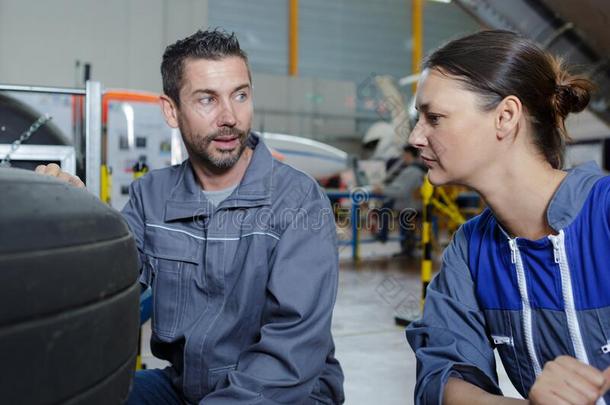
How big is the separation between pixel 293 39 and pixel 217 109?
12765mm

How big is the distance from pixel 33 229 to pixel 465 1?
121 inches

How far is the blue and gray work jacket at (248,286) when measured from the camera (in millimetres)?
1140

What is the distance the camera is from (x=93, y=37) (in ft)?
29.8

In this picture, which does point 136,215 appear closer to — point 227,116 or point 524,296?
point 227,116

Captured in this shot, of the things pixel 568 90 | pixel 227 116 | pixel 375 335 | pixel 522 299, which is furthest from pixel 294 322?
pixel 375 335

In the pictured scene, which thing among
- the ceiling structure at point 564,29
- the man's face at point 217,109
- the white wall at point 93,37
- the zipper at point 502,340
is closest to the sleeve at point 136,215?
the man's face at point 217,109

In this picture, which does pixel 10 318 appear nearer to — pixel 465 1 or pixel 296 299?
A: pixel 296 299

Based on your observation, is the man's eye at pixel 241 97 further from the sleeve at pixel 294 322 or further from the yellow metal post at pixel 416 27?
the yellow metal post at pixel 416 27

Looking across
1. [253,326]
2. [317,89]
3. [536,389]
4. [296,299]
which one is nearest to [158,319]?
[253,326]

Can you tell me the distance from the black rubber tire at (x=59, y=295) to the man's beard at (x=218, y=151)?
2.19 feet

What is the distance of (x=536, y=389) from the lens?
2.64ft

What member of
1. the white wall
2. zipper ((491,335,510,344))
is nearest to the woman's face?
zipper ((491,335,510,344))

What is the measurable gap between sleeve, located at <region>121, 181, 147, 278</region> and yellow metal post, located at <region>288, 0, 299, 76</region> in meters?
12.6

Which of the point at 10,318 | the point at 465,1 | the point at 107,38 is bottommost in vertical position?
the point at 10,318
